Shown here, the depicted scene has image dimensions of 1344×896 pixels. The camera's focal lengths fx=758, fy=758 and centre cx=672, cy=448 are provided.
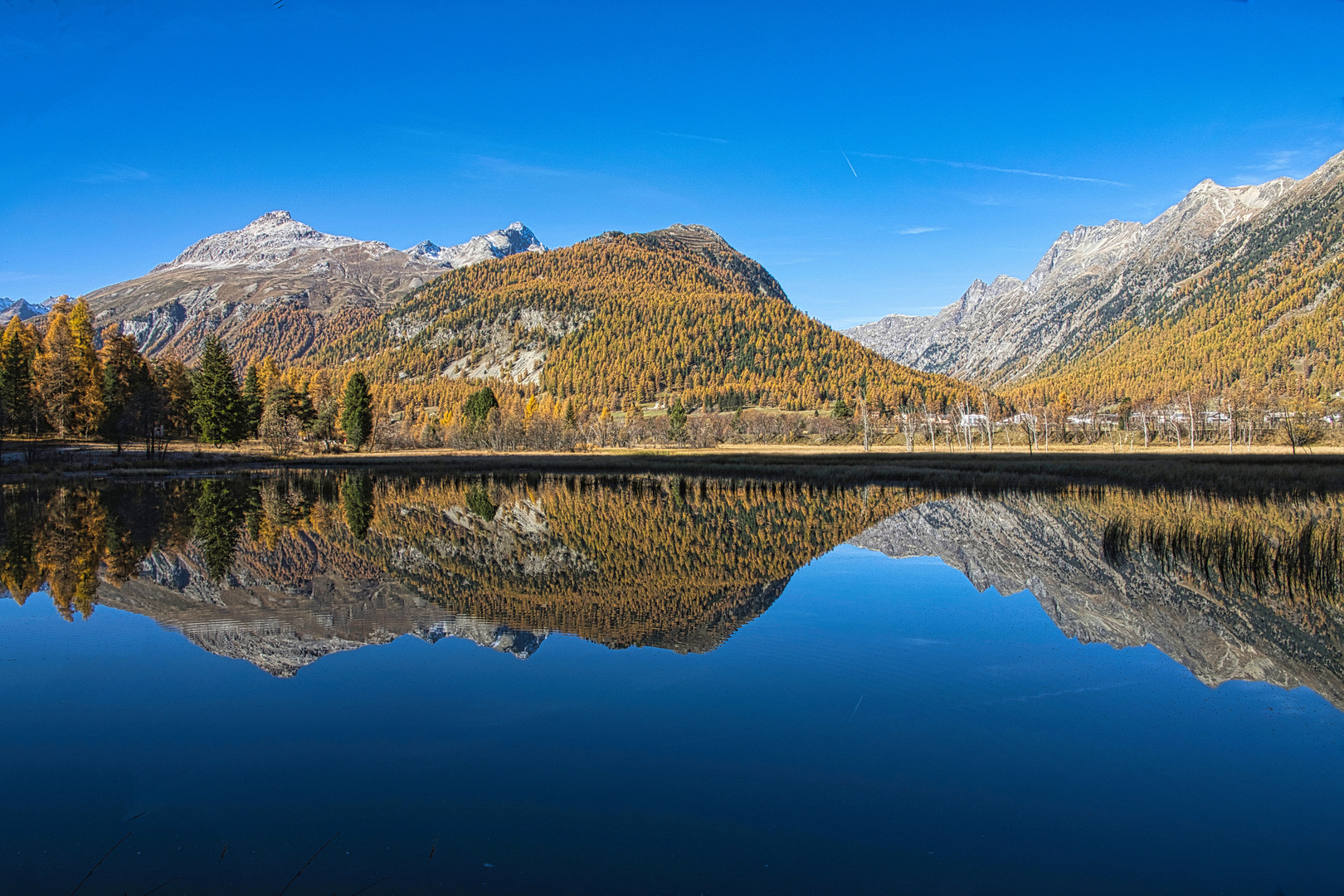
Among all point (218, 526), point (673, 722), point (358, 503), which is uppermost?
point (218, 526)

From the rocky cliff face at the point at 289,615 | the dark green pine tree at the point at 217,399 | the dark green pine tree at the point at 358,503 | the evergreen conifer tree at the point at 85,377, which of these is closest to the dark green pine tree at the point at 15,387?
the evergreen conifer tree at the point at 85,377

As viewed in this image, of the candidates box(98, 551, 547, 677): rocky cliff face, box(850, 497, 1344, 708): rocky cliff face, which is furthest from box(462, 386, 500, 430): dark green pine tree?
box(98, 551, 547, 677): rocky cliff face

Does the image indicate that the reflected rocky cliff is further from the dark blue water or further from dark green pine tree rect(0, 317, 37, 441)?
dark green pine tree rect(0, 317, 37, 441)

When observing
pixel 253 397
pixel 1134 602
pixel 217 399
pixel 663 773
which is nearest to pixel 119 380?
pixel 217 399

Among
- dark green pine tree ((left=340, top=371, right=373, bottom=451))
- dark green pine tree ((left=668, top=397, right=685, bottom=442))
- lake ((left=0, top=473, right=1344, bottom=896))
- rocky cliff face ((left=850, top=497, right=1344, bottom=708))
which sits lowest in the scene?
rocky cliff face ((left=850, top=497, right=1344, bottom=708))

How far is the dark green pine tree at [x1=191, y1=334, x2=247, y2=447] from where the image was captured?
2916 inches

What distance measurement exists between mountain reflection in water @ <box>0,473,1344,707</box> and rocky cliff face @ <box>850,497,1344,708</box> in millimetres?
57

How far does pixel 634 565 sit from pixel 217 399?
7059 cm

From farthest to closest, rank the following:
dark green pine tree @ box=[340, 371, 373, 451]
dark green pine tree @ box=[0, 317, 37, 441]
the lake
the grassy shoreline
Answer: dark green pine tree @ box=[340, 371, 373, 451]
dark green pine tree @ box=[0, 317, 37, 441]
the grassy shoreline
the lake

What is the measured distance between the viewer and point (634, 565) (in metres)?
20.1

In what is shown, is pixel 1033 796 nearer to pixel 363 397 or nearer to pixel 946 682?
pixel 946 682

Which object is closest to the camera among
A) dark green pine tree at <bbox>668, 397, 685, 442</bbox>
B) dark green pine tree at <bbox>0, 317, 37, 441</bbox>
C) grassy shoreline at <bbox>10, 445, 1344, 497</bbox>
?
grassy shoreline at <bbox>10, 445, 1344, 497</bbox>

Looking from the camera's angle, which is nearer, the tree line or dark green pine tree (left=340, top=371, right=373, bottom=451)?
the tree line

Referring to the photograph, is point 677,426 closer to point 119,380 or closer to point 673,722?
point 119,380
